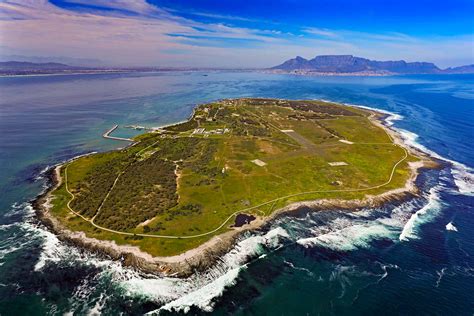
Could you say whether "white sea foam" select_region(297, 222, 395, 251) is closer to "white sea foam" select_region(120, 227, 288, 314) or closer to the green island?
the green island

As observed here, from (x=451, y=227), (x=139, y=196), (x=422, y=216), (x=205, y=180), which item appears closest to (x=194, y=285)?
(x=139, y=196)

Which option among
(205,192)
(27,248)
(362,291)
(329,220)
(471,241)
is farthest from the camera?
(205,192)

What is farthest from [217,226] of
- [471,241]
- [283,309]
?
[471,241]

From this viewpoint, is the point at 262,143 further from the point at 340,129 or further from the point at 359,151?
the point at 340,129

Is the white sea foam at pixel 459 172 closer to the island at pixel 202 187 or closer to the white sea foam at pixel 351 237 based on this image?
the island at pixel 202 187

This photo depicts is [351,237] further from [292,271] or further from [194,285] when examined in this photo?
[194,285]

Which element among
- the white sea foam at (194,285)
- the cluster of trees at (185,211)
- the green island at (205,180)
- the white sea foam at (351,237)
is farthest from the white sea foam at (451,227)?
the cluster of trees at (185,211)
